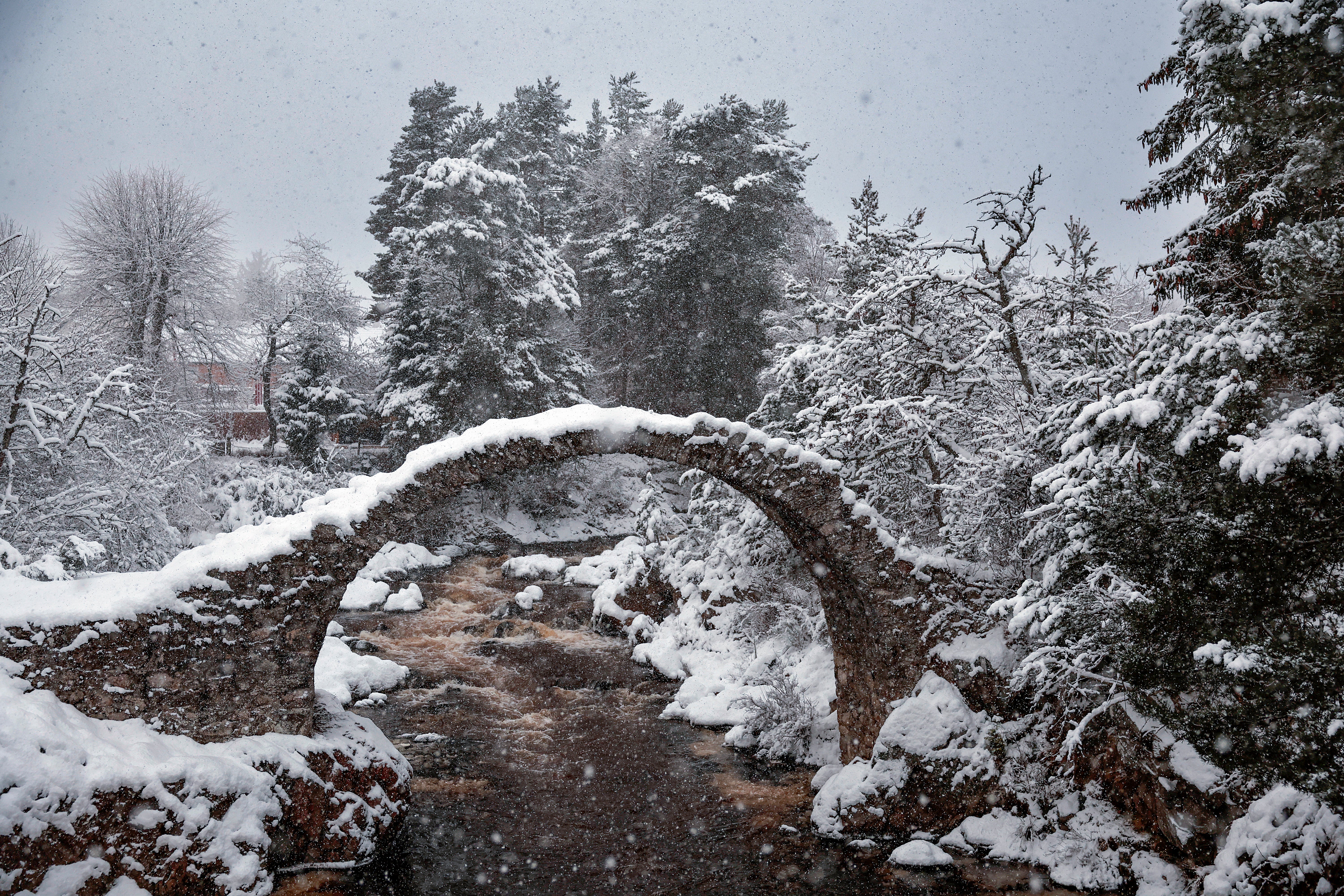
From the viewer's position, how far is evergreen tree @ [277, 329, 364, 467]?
2192 centimetres

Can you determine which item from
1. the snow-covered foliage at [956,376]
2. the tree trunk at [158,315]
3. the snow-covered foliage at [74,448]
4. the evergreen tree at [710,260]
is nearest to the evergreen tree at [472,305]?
the evergreen tree at [710,260]

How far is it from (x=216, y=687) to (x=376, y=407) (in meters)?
18.6

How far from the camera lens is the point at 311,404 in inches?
878

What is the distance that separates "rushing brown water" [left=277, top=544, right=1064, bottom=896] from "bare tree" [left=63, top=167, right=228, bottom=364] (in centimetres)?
1067

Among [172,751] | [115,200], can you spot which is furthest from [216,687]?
[115,200]

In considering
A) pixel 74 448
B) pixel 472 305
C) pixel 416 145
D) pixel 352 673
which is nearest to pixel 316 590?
pixel 352 673

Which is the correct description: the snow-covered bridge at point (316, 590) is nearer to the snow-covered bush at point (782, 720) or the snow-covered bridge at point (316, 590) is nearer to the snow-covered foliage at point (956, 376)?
the snow-covered bush at point (782, 720)

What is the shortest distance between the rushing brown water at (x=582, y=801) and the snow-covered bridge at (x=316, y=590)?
1.42m

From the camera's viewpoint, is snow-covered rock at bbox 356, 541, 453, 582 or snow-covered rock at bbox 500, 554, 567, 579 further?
Answer: snow-covered rock at bbox 500, 554, 567, 579

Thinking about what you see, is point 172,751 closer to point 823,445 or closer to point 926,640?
point 926,640

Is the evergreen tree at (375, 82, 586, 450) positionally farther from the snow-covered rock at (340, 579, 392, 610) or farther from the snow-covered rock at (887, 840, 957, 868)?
the snow-covered rock at (887, 840, 957, 868)

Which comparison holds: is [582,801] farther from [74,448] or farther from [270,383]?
[270,383]

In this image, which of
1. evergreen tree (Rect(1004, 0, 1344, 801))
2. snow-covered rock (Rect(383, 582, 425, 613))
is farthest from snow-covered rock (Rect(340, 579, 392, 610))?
evergreen tree (Rect(1004, 0, 1344, 801))

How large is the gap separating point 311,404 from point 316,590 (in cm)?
1777
